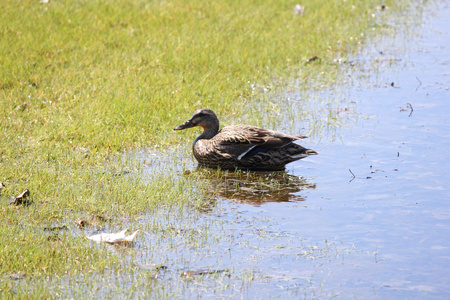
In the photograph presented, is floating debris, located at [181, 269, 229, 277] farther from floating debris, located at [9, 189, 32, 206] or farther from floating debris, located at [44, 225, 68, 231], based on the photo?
floating debris, located at [9, 189, 32, 206]

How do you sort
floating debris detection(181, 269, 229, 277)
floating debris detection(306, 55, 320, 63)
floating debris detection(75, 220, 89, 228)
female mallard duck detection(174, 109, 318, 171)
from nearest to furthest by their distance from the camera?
floating debris detection(181, 269, 229, 277)
floating debris detection(75, 220, 89, 228)
female mallard duck detection(174, 109, 318, 171)
floating debris detection(306, 55, 320, 63)

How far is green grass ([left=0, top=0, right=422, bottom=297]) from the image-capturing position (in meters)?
6.96

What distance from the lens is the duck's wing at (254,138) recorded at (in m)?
9.01

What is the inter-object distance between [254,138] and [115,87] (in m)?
3.21

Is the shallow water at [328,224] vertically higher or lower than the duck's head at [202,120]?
lower

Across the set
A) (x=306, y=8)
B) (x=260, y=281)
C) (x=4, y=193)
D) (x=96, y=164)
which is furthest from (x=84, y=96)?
(x=306, y=8)

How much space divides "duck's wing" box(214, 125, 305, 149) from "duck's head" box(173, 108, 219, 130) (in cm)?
44

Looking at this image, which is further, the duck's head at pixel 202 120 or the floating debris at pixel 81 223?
the duck's head at pixel 202 120

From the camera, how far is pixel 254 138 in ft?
29.8

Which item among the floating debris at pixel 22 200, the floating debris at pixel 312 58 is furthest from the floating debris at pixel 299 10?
the floating debris at pixel 22 200

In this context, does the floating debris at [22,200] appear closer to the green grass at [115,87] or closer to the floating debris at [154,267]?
the green grass at [115,87]

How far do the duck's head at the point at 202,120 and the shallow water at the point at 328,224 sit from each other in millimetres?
467

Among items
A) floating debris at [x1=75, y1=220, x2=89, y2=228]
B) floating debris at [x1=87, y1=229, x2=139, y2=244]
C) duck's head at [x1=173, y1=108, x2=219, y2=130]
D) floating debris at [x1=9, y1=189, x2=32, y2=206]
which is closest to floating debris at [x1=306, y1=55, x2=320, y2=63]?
duck's head at [x1=173, y1=108, x2=219, y2=130]

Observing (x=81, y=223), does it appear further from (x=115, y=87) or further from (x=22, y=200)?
(x=115, y=87)
